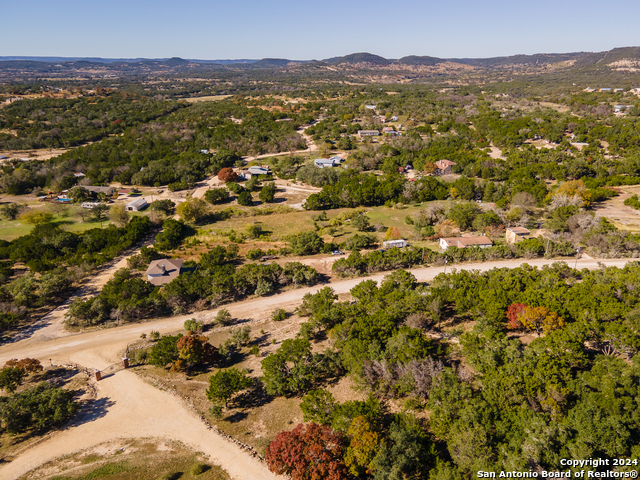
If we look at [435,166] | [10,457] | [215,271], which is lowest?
[10,457]

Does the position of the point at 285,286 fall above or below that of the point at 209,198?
below

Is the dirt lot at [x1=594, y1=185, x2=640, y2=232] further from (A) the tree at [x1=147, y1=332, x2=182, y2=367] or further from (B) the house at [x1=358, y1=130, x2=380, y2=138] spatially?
(B) the house at [x1=358, y1=130, x2=380, y2=138]

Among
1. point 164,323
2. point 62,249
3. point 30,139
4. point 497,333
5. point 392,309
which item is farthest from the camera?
point 30,139

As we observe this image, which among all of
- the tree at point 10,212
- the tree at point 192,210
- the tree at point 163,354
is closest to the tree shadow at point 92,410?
the tree at point 163,354

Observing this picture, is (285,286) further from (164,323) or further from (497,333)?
(497,333)

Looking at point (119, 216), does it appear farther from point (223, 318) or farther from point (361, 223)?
point (361, 223)

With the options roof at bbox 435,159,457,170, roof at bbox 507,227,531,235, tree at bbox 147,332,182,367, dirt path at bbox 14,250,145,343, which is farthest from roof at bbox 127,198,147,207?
roof at bbox 507,227,531,235

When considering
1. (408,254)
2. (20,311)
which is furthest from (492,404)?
(20,311)

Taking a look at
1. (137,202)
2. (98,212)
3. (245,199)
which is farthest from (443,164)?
(98,212)
